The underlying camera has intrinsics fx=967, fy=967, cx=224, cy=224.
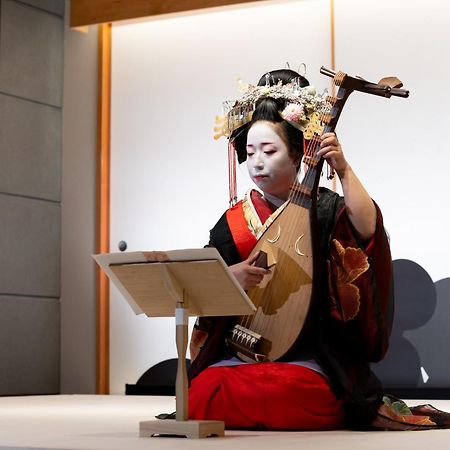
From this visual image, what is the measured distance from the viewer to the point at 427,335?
18.0ft

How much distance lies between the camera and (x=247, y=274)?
118 inches

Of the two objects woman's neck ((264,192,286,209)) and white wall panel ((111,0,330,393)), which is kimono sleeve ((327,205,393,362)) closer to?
woman's neck ((264,192,286,209))

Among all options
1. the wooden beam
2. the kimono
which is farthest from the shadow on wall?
the kimono

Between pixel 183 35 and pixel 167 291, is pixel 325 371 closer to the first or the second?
pixel 167 291

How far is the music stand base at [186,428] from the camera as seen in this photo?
2701mm

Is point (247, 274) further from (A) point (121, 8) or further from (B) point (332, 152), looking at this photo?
(A) point (121, 8)

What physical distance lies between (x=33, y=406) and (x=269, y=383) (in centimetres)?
204

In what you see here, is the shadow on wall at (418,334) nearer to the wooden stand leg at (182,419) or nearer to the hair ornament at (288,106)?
the hair ornament at (288,106)

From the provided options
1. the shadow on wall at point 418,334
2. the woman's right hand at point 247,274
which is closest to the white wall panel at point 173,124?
the shadow on wall at point 418,334

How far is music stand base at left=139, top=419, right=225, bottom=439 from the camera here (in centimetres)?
270

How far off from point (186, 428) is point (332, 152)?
38.0 inches

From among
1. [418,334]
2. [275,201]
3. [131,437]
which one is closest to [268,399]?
[131,437]

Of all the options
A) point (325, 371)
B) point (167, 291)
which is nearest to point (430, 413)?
point (325, 371)

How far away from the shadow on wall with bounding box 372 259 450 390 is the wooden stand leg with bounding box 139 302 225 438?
2900 mm
